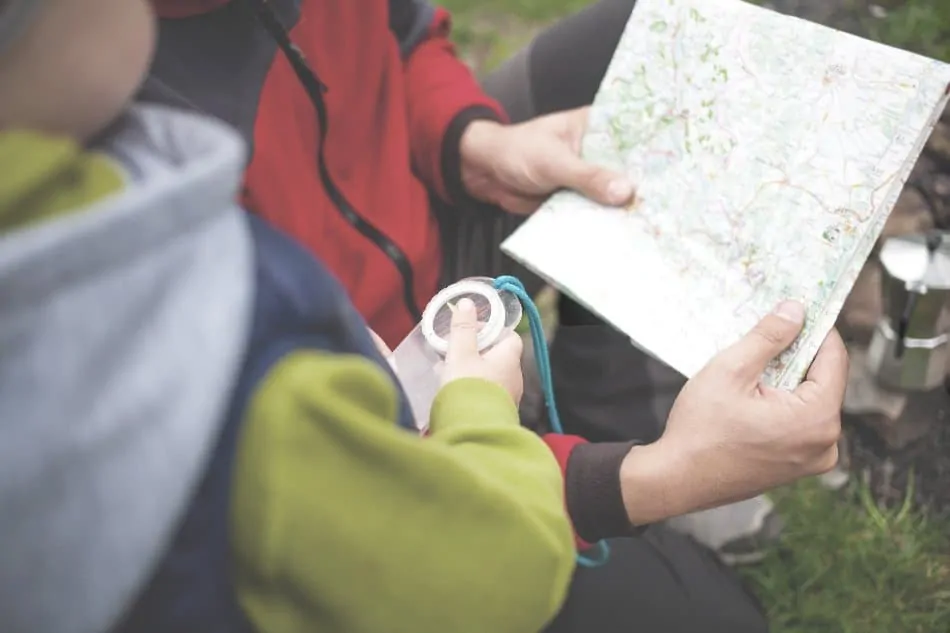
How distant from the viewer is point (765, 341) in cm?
66

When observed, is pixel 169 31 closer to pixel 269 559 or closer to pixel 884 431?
pixel 269 559

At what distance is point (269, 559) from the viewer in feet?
1.16

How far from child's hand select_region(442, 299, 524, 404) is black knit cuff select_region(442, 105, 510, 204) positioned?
28cm

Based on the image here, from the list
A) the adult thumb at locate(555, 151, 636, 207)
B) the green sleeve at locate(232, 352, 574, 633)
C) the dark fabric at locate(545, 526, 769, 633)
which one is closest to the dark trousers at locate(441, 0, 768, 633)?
the dark fabric at locate(545, 526, 769, 633)

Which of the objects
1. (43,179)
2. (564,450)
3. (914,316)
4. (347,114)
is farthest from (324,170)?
(914,316)

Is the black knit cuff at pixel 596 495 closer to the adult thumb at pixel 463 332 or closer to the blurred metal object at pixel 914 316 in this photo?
the adult thumb at pixel 463 332

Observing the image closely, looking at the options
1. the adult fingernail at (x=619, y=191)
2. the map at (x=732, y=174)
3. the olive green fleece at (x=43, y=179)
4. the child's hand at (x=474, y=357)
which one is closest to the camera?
the olive green fleece at (x=43, y=179)

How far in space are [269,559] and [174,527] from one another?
0.04 metres

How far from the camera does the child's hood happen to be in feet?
0.97

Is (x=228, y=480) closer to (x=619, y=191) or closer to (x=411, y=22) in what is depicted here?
(x=619, y=191)

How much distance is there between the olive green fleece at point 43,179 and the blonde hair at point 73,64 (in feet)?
0.04

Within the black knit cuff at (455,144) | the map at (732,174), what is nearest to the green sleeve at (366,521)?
the map at (732,174)

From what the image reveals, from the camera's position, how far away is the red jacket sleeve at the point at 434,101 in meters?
0.85

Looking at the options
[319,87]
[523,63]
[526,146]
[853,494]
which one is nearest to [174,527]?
[319,87]
